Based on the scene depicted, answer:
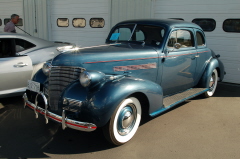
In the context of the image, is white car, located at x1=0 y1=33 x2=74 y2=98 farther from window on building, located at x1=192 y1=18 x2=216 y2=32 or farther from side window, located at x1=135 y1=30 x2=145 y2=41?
window on building, located at x1=192 y1=18 x2=216 y2=32

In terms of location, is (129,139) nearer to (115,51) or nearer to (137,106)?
(137,106)

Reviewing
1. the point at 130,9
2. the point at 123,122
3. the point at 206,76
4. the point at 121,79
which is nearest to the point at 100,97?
the point at 121,79

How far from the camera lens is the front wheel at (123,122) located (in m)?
3.09

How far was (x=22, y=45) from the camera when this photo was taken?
202 inches

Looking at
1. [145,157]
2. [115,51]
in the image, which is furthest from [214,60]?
[145,157]

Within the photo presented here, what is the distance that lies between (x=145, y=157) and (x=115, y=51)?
5.19ft

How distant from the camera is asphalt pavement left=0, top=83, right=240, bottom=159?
3.13 metres

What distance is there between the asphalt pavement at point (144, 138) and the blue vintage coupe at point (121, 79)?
32 centimetres

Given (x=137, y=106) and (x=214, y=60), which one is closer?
(x=137, y=106)

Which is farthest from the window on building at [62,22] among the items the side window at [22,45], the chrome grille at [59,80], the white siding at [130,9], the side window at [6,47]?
the chrome grille at [59,80]

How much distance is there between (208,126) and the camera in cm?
404

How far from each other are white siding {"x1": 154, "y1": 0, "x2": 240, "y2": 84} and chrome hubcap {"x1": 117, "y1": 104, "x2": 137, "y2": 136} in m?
4.78

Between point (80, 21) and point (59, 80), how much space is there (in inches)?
277

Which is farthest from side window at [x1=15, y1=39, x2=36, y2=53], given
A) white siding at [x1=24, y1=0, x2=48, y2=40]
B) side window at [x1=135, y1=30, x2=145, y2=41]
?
white siding at [x1=24, y1=0, x2=48, y2=40]
